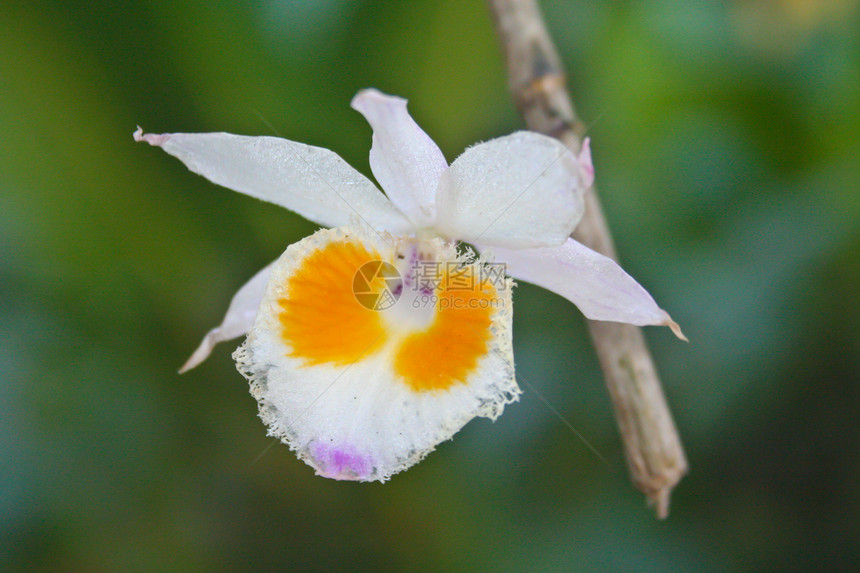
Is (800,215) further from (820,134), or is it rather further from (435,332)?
(435,332)

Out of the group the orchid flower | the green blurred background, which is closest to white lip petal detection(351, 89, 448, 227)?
the orchid flower

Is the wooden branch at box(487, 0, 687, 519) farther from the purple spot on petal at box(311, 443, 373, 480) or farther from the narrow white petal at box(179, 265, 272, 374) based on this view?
the narrow white petal at box(179, 265, 272, 374)

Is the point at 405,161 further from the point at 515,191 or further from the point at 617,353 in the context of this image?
the point at 617,353

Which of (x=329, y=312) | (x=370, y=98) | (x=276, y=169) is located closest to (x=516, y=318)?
(x=329, y=312)

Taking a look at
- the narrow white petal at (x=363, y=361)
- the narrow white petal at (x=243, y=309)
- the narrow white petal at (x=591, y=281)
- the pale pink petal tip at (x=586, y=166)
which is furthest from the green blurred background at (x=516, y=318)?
the pale pink petal tip at (x=586, y=166)

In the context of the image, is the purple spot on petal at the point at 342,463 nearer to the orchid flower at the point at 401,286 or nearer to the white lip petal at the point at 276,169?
the orchid flower at the point at 401,286

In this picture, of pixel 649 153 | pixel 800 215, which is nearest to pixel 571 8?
pixel 649 153
